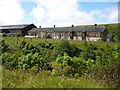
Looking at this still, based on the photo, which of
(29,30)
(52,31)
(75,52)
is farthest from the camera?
(29,30)

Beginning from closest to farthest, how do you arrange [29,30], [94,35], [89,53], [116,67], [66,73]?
[116,67] < [66,73] < [89,53] < [94,35] < [29,30]

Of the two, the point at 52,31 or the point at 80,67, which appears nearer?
the point at 80,67

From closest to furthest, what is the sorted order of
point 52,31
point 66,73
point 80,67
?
point 66,73 < point 80,67 < point 52,31

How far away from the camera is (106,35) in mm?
60562

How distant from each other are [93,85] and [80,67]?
3935mm

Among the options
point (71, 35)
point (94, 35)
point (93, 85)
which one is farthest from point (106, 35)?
point (93, 85)

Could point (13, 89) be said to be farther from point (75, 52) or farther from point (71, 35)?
point (71, 35)

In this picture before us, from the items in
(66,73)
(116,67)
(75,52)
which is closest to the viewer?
(116,67)

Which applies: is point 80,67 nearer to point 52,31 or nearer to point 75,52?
point 75,52

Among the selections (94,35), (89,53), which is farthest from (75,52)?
(94,35)

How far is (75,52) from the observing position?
19656mm

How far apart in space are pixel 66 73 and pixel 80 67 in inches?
45.2

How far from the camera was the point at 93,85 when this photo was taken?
751 cm

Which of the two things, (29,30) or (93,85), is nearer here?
(93,85)
